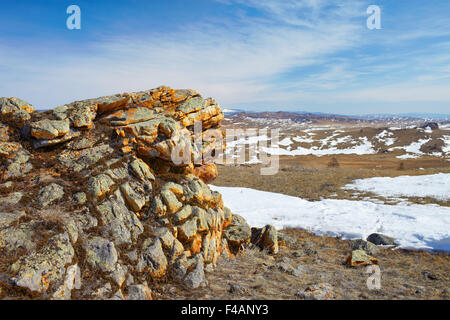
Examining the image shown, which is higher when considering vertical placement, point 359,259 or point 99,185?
point 99,185

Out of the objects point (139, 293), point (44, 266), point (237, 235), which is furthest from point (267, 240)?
point (44, 266)

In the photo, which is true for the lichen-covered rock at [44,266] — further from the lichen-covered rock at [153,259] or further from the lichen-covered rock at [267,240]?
the lichen-covered rock at [267,240]

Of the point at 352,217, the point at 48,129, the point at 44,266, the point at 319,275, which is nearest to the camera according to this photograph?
the point at 44,266

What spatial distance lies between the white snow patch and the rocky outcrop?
324 inches

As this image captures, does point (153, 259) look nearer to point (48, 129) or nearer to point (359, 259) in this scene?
point (48, 129)

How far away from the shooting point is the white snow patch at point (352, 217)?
16758mm

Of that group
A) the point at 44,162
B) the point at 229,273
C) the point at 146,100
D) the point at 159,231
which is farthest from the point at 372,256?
the point at 44,162

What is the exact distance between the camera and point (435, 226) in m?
17.5

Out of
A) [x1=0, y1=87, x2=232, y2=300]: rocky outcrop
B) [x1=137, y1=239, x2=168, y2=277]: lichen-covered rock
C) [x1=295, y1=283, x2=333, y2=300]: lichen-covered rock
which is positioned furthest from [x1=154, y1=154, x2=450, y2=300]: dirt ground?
[x1=0, y1=87, x2=232, y2=300]: rocky outcrop

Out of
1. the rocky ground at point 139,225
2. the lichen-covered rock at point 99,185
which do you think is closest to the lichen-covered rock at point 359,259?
the rocky ground at point 139,225

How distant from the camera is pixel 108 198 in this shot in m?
9.48

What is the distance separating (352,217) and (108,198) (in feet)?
60.6

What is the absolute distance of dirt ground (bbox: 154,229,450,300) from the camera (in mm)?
8766
